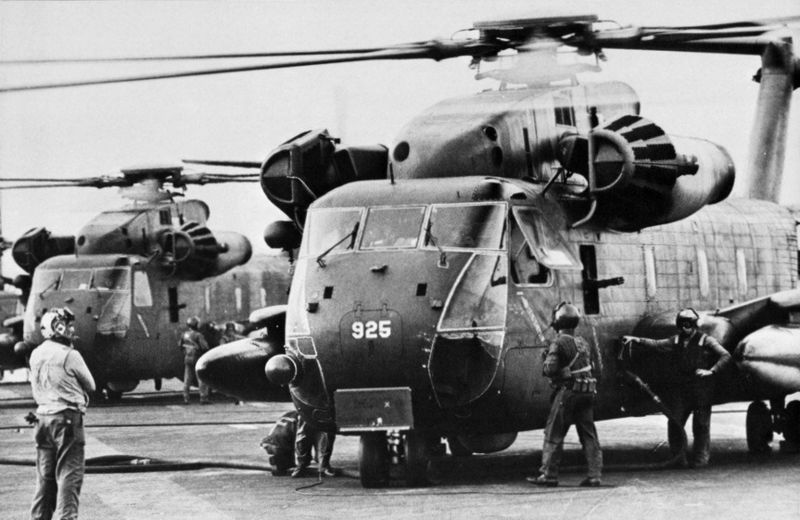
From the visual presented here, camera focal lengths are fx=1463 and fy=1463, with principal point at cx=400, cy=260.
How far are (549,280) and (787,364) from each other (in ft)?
8.46

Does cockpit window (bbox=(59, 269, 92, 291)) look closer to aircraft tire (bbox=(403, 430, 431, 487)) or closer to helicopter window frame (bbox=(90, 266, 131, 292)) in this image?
helicopter window frame (bbox=(90, 266, 131, 292))

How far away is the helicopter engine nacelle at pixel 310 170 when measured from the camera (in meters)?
14.7

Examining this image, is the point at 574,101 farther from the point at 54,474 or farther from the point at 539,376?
the point at 54,474

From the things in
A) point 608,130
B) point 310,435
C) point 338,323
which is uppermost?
point 608,130

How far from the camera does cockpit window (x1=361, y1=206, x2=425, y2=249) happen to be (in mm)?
12938

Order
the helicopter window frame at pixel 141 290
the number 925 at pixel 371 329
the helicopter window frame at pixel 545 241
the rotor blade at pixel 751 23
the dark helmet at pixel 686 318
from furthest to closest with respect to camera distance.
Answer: the helicopter window frame at pixel 141 290 < the dark helmet at pixel 686 318 < the helicopter window frame at pixel 545 241 < the number 925 at pixel 371 329 < the rotor blade at pixel 751 23

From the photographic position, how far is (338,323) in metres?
12.5

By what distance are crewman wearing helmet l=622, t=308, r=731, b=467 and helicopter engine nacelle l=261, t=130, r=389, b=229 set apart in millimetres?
3355

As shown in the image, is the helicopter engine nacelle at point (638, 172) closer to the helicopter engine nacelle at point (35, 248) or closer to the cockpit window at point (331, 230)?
the cockpit window at point (331, 230)

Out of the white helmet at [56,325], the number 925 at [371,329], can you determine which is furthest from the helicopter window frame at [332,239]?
the white helmet at [56,325]

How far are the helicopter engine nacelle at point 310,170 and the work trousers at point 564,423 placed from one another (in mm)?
3453

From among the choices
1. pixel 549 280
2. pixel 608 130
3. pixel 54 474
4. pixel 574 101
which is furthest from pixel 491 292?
pixel 54 474

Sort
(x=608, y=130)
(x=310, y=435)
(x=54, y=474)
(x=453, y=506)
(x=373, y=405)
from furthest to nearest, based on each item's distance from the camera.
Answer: (x=310, y=435), (x=608, y=130), (x=373, y=405), (x=453, y=506), (x=54, y=474)

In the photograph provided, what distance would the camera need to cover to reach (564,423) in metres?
12.9
